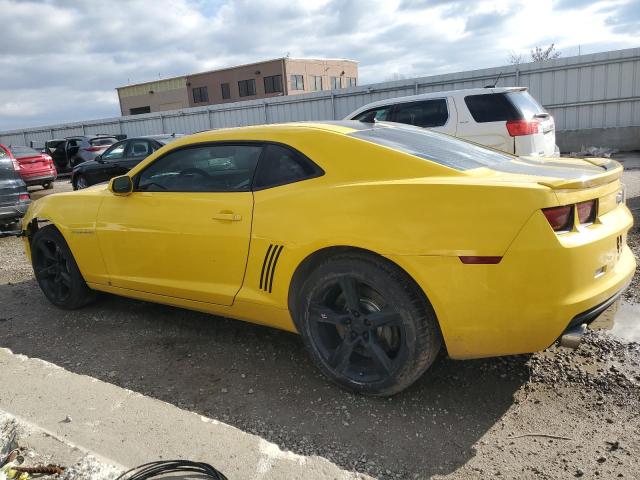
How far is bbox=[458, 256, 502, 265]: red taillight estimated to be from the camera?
8.00 ft

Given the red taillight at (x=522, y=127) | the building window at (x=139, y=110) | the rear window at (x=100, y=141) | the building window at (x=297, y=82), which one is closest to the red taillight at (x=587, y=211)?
the red taillight at (x=522, y=127)

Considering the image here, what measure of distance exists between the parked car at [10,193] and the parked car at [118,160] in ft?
11.4

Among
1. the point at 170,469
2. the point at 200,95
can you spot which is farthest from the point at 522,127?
the point at 200,95

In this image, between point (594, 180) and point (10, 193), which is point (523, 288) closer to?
point (594, 180)

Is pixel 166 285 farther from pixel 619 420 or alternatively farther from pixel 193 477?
pixel 619 420

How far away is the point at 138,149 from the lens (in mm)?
11938

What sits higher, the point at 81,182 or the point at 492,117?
the point at 492,117

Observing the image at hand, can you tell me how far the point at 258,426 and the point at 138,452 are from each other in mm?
610

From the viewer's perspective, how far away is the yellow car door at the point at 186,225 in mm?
3332

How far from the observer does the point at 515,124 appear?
7.69 m

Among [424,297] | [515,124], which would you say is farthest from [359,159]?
[515,124]

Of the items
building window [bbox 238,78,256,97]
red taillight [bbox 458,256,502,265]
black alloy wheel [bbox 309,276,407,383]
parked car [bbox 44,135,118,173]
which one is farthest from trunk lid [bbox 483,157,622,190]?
building window [bbox 238,78,256,97]

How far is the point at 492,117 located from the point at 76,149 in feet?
50.9

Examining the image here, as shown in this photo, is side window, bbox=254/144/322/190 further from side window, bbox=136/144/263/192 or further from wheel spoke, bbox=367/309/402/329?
wheel spoke, bbox=367/309/402/329
